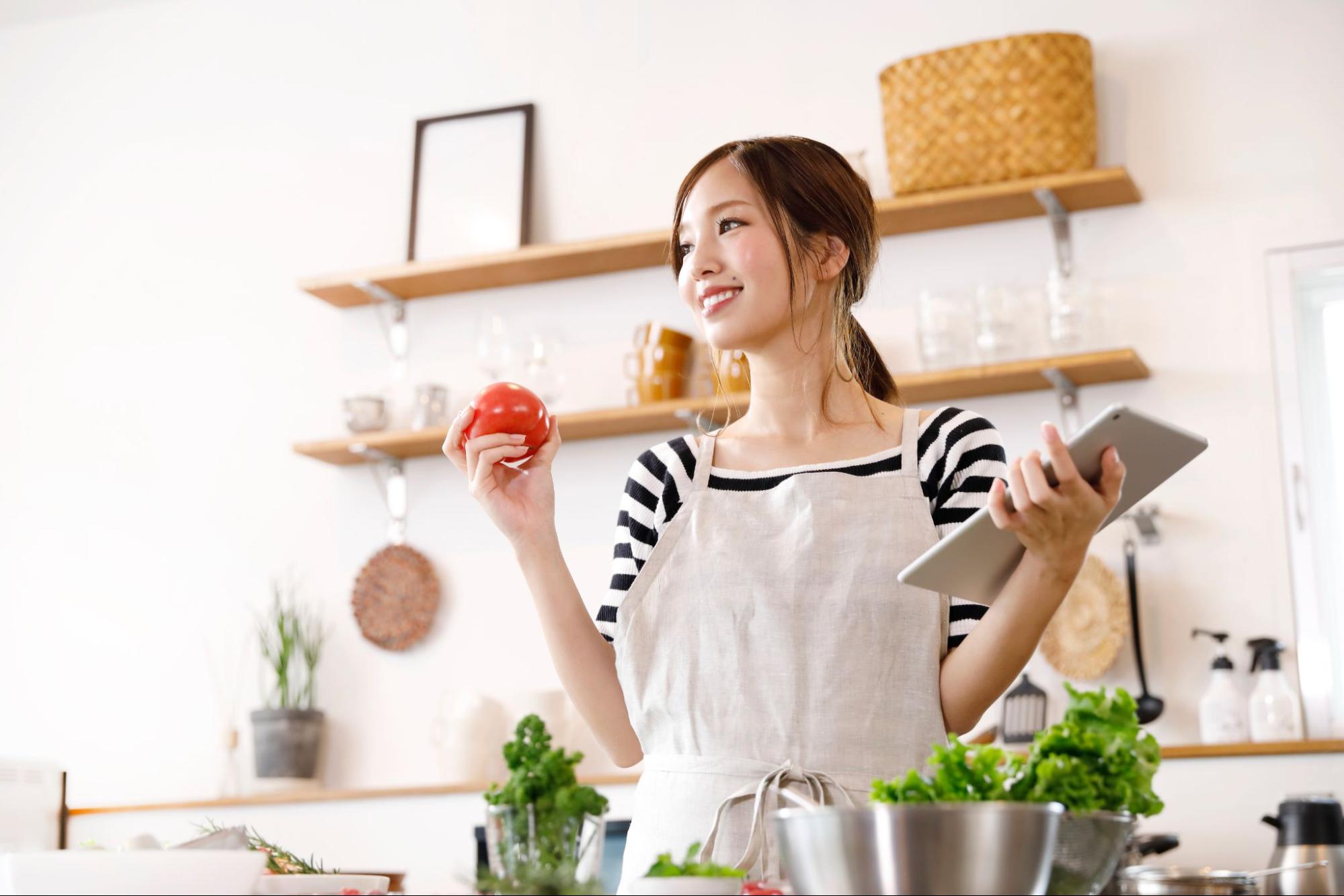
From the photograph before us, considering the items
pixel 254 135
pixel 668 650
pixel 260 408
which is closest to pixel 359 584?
pixel 260 408

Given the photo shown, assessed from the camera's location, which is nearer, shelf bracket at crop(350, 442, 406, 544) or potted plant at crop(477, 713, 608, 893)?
potted plant at crop(477, 713, 608, 893)

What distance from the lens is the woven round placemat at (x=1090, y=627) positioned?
341 cm

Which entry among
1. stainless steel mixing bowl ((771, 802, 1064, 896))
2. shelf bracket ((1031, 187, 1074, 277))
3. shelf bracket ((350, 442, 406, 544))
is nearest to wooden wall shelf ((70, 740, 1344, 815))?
shelf bracket ((350, 442, 406, 544))

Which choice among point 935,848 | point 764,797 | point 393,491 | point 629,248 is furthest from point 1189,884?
point 393,491

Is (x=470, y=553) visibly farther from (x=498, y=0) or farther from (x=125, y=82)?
(x=125, y=82)

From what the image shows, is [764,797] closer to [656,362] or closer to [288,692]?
[656,362]

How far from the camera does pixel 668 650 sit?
5.29ft

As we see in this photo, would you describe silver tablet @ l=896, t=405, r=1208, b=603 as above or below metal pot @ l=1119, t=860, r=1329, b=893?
above

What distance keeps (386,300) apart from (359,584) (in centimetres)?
80

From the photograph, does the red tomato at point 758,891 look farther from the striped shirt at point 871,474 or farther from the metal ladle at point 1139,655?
the metal ladle at point 1139,655

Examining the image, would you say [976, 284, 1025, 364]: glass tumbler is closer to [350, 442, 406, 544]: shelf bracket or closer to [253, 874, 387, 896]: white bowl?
[350, 442, 406, 544]: shelf bracket

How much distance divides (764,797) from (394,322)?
3.05 meters

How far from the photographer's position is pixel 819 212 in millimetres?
1752

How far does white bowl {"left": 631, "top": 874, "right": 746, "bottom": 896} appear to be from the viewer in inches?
35.9
